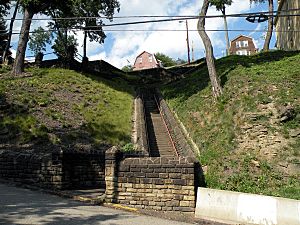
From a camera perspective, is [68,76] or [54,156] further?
[68,76]

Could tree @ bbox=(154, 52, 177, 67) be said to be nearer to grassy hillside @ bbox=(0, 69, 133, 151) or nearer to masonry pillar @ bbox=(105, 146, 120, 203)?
grassy hillside @ bbox=(0, 69, 133, 151)

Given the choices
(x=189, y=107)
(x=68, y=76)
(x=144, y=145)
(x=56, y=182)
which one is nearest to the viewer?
(x=56, y=182)

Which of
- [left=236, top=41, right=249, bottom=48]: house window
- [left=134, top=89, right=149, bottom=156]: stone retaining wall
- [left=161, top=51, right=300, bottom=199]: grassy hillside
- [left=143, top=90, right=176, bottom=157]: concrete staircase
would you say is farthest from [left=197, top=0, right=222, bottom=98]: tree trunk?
[left=236, top=41, right=249, bottom=48]: house window

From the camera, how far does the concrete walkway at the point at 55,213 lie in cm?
709

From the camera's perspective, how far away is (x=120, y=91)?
27.5 m

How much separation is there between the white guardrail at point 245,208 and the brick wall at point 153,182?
1.39ft

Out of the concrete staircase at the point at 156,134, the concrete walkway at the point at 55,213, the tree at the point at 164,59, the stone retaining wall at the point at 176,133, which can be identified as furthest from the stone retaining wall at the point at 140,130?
the tree at the point at 164,59

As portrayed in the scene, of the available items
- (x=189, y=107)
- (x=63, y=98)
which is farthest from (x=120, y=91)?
(x=189, y=107)

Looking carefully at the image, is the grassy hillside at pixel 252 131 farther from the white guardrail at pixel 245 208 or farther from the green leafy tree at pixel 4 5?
the green leafy tree at pixel 4 5

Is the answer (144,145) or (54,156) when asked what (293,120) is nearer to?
(144,145)

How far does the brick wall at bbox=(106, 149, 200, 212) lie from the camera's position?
884 centimetres

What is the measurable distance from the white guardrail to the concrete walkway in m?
0.93

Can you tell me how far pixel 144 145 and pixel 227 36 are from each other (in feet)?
130

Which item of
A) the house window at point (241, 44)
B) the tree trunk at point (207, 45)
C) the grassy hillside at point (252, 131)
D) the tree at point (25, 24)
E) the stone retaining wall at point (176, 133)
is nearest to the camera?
the grassy hillside at point (252, 131)
